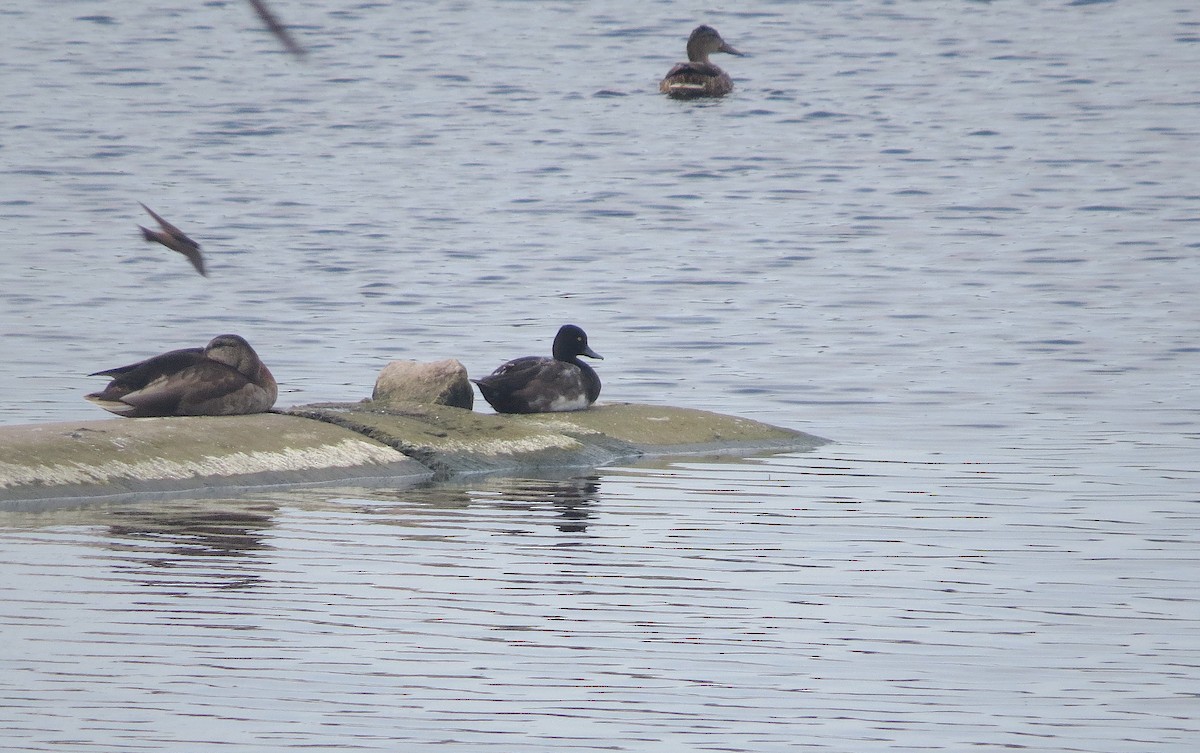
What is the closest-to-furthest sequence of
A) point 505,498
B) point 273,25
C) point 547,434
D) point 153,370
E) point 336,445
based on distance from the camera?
point 273,25, point 505,498, point 336,445, point 153,370, point 547,434

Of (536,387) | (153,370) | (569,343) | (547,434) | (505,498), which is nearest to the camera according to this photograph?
(505,498)

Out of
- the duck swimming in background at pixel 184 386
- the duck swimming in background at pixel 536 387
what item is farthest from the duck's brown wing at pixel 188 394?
the duck swimming in background at pixel 536 387

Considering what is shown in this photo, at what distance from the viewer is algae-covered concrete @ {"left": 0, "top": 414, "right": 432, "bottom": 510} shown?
34.4ft

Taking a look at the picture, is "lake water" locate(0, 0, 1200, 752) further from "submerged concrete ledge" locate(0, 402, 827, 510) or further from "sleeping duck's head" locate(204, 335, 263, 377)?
"sleeping duck's head" locate(204, 335, 263, 377)

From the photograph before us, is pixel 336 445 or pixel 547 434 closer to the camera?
pixel 336 445

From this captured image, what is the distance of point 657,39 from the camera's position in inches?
1630

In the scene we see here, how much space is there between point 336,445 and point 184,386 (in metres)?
0.93

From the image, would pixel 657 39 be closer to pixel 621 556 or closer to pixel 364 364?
pixel 364 364

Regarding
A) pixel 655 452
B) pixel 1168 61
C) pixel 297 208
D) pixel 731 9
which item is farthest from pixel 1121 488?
pixel 731 9

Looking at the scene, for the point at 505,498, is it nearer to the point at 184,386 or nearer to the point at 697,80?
the point at 184,386

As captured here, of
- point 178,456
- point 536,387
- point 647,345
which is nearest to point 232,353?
point 178,456

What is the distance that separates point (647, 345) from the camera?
60.7ft

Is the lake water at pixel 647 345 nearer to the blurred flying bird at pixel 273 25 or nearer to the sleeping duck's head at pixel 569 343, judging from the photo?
the sleeping duck's head at pixel 569 343

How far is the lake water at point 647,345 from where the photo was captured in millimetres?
7129
